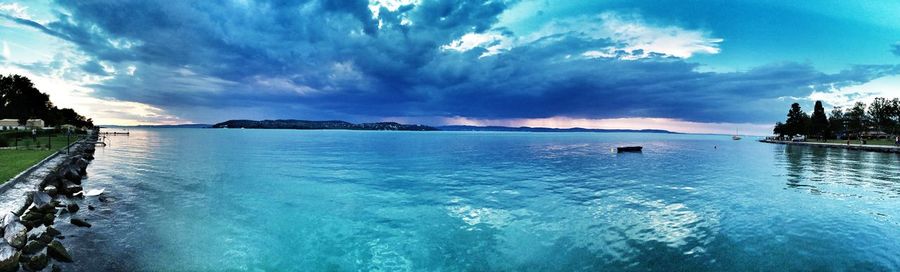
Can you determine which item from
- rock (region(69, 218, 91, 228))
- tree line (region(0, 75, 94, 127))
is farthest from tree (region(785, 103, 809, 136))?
tree line (region(0, 75, 94, 127))

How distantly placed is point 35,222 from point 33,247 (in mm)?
5231

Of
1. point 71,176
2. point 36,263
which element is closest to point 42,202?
point 36,263

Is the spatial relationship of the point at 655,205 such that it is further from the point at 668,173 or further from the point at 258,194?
the point at 258,194

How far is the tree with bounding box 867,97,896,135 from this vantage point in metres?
136

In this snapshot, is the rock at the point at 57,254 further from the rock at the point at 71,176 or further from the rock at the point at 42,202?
the rock at the point at 71,176

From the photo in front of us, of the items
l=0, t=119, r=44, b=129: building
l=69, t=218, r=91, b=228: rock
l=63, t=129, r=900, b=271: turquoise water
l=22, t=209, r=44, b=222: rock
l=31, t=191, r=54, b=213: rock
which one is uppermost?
l=0, t=119, r=44, b=129: building

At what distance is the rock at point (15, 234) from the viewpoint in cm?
1491

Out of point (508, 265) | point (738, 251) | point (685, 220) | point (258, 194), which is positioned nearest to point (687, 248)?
point (738, 251)

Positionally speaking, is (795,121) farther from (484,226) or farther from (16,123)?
(16,123)

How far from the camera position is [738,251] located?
56.6 feet

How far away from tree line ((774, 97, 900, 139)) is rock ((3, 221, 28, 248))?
655 feet

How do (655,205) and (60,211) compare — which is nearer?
(60,211)

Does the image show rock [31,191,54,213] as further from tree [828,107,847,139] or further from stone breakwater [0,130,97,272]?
tree [828,107,847,139]

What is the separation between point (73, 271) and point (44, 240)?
11.8ft
